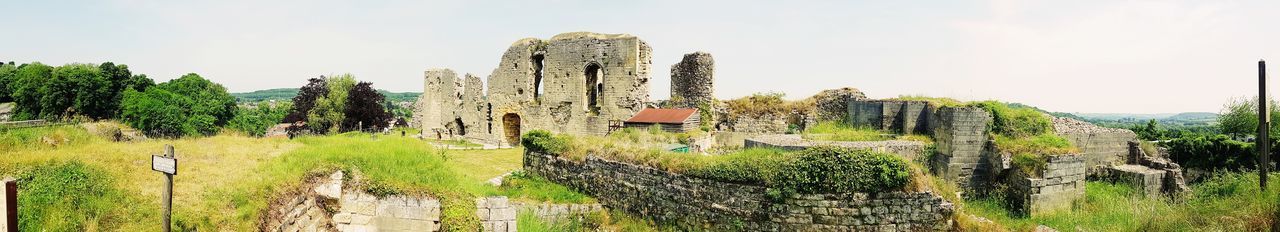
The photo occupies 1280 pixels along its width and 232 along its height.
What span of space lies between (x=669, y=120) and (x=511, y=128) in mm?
10584

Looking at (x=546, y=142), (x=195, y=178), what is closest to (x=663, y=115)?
(x=546, y=142)

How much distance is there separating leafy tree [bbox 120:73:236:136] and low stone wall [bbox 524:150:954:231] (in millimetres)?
35092

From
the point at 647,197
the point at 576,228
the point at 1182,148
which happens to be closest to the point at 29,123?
the point at 576,228

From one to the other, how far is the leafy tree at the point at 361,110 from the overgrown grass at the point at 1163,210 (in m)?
38.6

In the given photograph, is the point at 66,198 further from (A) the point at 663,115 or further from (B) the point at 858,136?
(A) the point at 663,115

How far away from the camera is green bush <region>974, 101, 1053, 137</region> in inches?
496

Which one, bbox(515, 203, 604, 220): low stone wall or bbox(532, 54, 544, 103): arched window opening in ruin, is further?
bbox(532, 54, 544, 103): arched window opening in ruin

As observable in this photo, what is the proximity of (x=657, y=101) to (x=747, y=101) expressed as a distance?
4038mm

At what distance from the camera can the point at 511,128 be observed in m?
28.8

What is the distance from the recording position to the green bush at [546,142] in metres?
13.2

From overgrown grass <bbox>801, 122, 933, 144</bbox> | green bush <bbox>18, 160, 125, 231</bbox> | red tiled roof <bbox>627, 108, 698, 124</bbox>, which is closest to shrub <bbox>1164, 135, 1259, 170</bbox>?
overgrown grass <bbox>801, 122, 933, 144</bbox>

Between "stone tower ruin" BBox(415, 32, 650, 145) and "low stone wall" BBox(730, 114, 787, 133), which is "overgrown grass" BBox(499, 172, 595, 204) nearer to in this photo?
"low stone wall" BBox(730, 114, 787, 133)

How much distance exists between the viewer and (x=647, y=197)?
11148mm

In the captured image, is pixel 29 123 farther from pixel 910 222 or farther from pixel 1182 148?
pixel 1182 148
